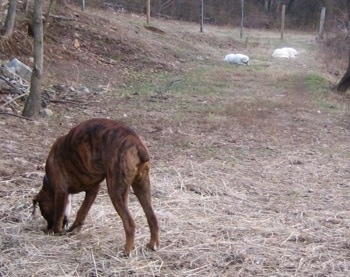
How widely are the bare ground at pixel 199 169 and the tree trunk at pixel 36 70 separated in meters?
0.32

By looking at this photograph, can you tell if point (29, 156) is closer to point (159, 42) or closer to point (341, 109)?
point (341, 109)

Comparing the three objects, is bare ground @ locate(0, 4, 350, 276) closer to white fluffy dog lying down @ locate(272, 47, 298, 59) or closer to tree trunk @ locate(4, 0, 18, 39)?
tree trunk @ locate(4, 0, 18, 39)

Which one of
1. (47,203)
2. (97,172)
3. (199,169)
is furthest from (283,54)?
(97,172)

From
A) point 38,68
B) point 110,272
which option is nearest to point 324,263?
point 110,272

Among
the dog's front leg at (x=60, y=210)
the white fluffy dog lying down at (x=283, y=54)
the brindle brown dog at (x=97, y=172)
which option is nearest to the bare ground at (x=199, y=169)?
the dog's front leg at (x=60, y=210)

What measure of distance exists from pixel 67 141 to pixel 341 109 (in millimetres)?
8906

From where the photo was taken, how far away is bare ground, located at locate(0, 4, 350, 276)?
4801 millimetres

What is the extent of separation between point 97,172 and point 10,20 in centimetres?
904

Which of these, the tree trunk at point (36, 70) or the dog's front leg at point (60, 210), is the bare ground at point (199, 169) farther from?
the tree trunk at point (36, 70)

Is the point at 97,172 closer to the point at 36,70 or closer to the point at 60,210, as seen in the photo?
the point at 60,210

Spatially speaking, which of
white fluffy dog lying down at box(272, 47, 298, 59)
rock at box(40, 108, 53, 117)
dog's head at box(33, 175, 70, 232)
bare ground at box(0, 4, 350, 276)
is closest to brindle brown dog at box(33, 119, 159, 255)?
dog's head at box(33, 175, 70, 232)

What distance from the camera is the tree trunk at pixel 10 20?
1303cm

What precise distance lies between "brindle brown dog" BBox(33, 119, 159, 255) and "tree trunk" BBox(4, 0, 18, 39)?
8553 mm

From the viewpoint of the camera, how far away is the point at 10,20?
13.1 m
